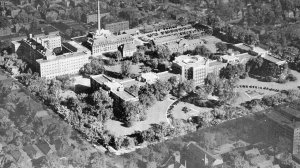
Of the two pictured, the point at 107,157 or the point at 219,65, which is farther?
the point at 219,65

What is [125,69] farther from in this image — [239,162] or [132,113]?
[239,162]

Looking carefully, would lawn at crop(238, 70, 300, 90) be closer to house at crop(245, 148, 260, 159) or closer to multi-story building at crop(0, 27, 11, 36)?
house at crop(245, 148, 260, 159)

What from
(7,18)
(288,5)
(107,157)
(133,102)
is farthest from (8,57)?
(288,5)

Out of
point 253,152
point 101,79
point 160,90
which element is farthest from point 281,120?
point 101,79

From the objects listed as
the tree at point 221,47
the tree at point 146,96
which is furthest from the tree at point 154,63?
the tree at point 221,47

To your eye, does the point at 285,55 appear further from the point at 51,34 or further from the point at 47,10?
the point at 47,10
